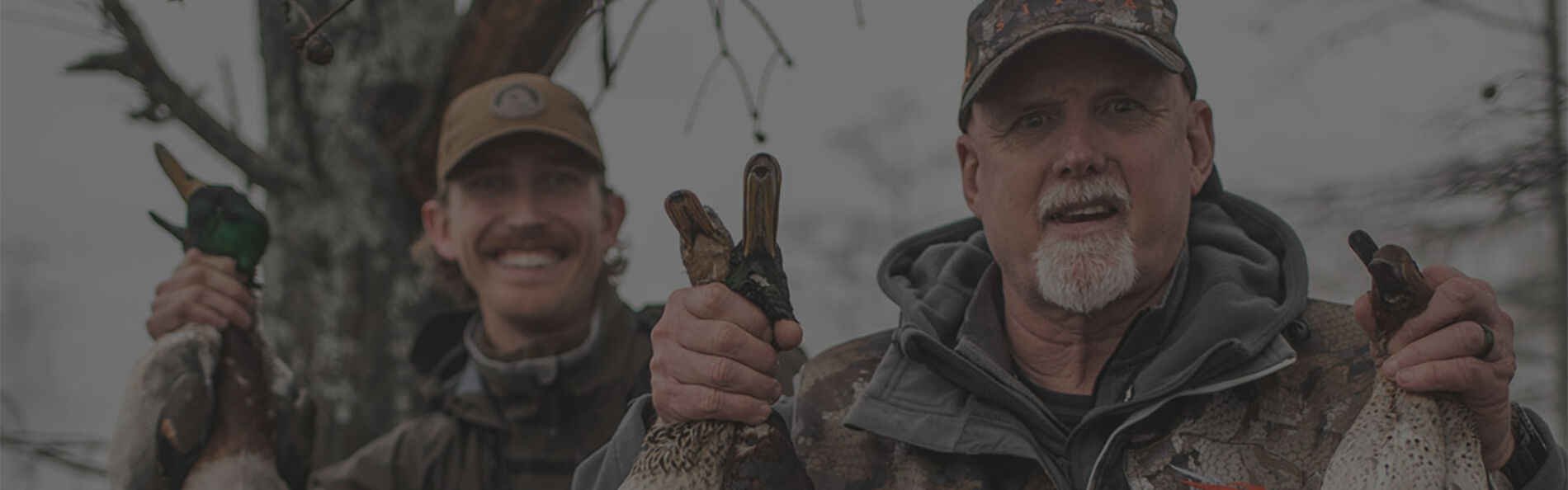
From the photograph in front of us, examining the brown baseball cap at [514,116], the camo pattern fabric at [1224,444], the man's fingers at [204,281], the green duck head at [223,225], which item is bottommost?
the camo pattern fabric at [1224,444]

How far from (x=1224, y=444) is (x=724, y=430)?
3.72 feet

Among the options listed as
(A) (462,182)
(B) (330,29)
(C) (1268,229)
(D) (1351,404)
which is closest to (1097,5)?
(C) (1268,229)

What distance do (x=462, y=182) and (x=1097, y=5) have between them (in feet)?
8.09

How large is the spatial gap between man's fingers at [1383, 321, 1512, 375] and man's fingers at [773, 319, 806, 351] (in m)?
1.14

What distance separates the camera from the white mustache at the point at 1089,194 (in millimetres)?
3119

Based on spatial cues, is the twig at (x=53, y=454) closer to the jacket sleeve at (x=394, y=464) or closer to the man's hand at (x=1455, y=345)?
the jacket sleeve at (x=394, y=464)

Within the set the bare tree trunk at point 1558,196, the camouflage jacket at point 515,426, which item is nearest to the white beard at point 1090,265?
the bare tree trunk at point 1558,196

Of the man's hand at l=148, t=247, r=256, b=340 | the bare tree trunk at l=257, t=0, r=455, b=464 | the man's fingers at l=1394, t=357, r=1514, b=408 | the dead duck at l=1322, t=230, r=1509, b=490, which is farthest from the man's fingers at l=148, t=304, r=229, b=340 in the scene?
the man's fingers at l=1394, t=357, r=1514, b=408

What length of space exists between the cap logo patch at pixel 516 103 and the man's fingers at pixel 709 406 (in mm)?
2146

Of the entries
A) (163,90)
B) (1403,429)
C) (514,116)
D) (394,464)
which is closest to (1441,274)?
(1403,429)

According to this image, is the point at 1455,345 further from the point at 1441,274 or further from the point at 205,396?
the point at 205,396

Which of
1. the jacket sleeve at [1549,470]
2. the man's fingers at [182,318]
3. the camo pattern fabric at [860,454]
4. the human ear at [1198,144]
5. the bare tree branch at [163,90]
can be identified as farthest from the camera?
the bare tree branch at [163,90]

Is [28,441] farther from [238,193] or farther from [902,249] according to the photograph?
[902,249]

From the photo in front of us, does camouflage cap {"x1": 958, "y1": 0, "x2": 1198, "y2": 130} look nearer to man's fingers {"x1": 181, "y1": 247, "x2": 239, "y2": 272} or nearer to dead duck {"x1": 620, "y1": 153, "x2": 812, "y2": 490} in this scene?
dead duck {"x1": 620, "y1": 153, "x2": 812, "y2": 490}
